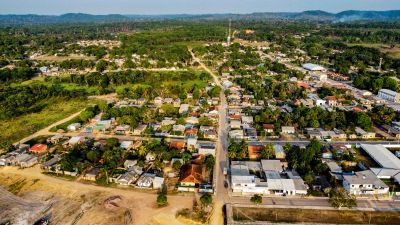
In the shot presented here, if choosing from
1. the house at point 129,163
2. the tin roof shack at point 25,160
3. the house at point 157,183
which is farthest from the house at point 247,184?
the tin roof shack at point 25,160

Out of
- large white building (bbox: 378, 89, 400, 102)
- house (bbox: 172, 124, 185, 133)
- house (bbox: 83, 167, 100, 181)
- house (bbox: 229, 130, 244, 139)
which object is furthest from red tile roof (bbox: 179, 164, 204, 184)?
large white building (bbox: 378, 89, 400, 102)

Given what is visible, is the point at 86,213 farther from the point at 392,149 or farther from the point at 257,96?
the point at 257,96

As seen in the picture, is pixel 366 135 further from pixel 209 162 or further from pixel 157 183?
pixel 157 183

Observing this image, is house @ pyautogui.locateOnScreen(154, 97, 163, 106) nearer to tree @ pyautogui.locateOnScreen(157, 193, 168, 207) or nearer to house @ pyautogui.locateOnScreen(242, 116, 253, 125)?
house @ pyautogui.locateOnScreen(242, 116, 253, 125)

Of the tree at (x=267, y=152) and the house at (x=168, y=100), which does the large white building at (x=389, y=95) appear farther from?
the house at (x=168, y=100)

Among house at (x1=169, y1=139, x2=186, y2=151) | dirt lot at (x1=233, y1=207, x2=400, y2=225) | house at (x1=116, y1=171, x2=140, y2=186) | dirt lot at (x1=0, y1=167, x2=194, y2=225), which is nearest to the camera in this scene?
dirt lot at (x1=233, y1=207, x2=400, y2=225)

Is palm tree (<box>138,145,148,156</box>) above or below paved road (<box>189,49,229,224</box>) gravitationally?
above

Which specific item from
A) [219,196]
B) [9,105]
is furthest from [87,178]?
[9,105]

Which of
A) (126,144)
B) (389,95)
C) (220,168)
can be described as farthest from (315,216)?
(389,95)
